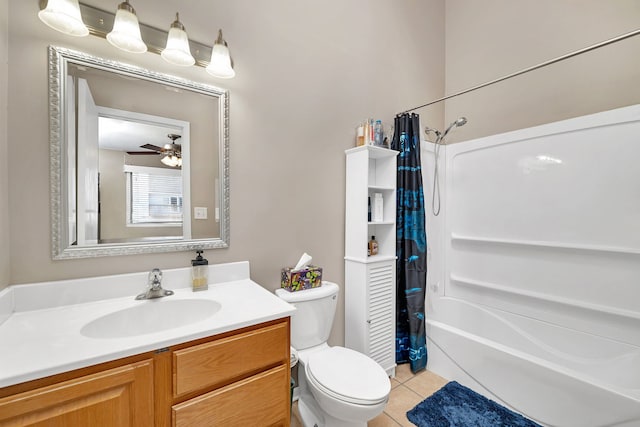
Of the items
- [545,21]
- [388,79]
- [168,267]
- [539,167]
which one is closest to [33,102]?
[168,267]

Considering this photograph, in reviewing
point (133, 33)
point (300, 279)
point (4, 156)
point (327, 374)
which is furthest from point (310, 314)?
point (133, 33)

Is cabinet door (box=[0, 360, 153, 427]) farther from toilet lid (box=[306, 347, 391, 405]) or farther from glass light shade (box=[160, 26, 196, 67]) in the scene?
glass light shade (box=[160, 26, 196, 67])

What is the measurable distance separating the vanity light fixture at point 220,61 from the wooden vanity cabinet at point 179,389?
1.26 metres

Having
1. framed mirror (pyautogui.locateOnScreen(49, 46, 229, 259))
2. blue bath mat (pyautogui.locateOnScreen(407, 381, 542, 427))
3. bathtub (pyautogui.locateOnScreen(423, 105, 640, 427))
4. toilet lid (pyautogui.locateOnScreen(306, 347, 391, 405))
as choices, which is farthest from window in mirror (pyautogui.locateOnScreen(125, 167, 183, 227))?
bathtub (pyautogui.locateOnScreen(423, 105, 640, 427))

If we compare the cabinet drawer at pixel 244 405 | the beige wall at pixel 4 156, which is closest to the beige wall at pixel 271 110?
the beige wall at pixel 4 156

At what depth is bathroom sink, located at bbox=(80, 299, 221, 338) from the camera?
3.43 ft

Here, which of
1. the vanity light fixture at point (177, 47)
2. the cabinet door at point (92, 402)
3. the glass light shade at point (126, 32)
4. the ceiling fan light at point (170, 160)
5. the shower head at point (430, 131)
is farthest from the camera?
the shower head at point (430, 131)

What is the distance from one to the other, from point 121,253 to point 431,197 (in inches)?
93.3

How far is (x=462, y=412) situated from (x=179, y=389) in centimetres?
173

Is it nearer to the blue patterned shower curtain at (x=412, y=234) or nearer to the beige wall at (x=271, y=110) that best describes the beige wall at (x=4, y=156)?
the beige wall at (x=271, y=110)

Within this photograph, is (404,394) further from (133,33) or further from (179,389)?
(133,33)

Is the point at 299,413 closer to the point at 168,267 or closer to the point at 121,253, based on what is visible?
the point at 168,267

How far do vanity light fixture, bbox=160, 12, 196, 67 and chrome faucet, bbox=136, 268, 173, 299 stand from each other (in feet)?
3.33

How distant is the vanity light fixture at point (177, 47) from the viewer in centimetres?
125
